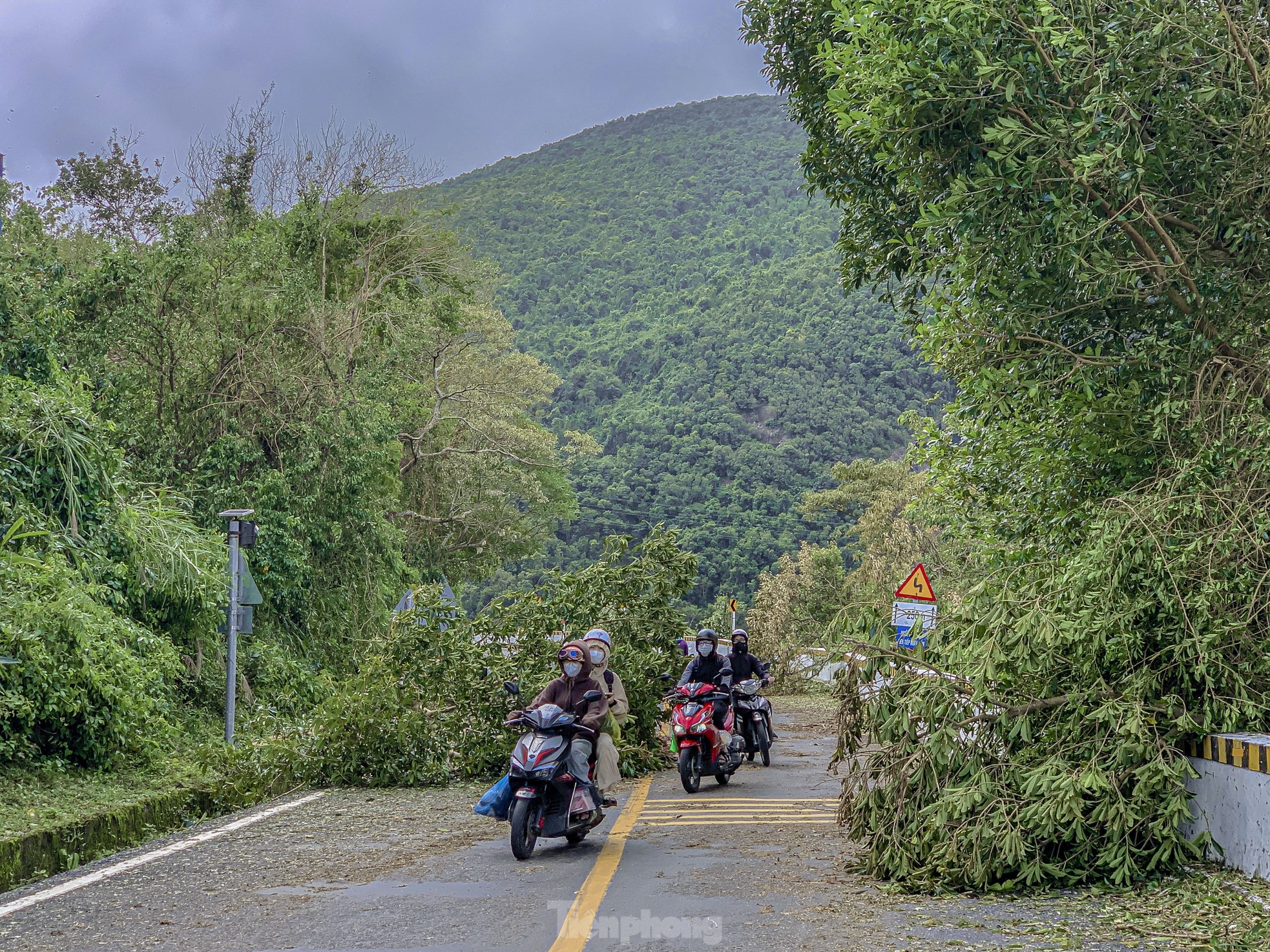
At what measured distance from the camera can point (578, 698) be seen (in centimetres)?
1030

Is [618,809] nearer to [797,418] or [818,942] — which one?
[818,942]

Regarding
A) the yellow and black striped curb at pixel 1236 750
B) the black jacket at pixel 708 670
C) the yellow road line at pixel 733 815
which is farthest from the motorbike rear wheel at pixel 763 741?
the yellow and black striped curb at pixel 1236 750

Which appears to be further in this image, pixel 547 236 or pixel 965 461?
pixel 547 236

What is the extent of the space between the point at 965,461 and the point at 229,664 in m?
10.1

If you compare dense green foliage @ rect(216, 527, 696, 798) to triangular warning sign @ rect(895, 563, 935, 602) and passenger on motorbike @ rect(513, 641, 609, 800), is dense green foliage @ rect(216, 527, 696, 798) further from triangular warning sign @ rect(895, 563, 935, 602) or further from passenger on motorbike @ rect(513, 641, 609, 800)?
triangular warning sign @ rect(895, 563, 935, 602)

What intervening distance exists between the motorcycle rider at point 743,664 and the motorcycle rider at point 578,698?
17.9 ft

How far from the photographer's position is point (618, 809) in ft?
39.4

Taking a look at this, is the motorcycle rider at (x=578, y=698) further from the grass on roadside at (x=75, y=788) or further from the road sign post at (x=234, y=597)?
the road sign post at (x=234, y=597)

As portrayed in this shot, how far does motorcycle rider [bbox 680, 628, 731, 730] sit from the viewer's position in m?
14.3

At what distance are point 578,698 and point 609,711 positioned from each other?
30 cm

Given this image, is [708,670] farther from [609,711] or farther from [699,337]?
[699,337]

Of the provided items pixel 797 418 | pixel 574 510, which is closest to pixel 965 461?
pixel 574 510

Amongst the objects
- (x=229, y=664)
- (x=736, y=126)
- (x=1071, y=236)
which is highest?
(x=736, y=126)

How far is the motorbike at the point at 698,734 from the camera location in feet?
43.8
